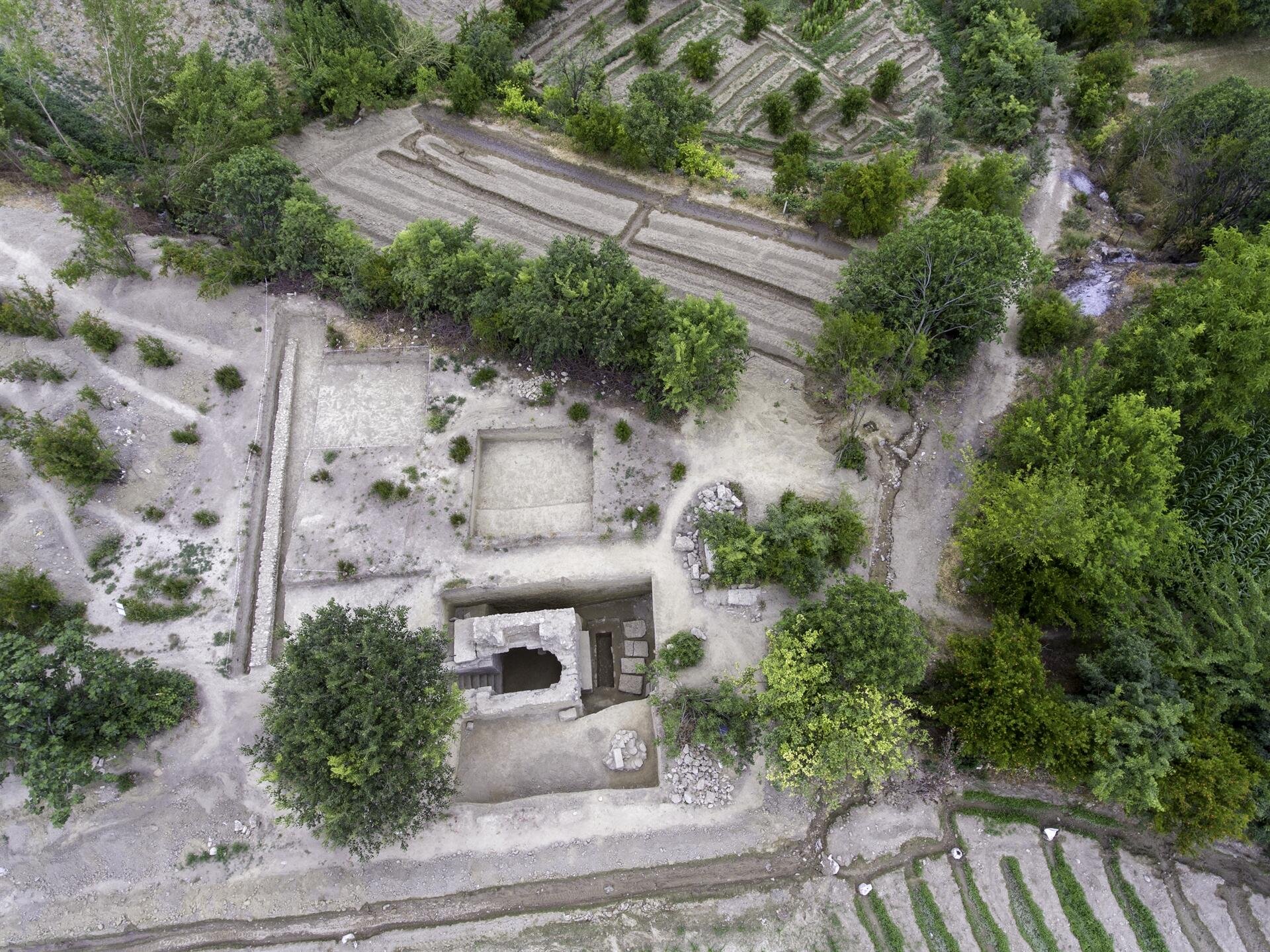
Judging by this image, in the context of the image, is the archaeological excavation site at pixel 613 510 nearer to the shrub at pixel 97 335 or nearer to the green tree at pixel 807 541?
the green tree at pixel 807 541

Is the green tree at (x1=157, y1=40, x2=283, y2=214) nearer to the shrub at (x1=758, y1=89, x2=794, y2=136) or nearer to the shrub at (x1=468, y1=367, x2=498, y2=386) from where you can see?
the shrub at (x1=468, y1=367, x2=498, y2=386)

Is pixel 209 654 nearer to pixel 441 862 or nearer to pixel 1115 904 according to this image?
pixel 441 862

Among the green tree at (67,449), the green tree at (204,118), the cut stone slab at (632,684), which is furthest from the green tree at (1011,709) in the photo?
the green tree at (204,118)

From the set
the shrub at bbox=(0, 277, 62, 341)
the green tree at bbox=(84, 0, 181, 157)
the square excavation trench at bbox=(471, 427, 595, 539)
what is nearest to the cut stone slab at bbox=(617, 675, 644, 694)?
the square excavation trench at bbox=(471, 427, 595, 539)

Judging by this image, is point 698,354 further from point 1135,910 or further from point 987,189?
point 1135,910

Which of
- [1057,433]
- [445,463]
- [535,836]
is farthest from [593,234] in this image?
[535,836]

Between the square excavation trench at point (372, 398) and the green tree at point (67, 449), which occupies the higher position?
the square excavation trench at point (372, 398)
